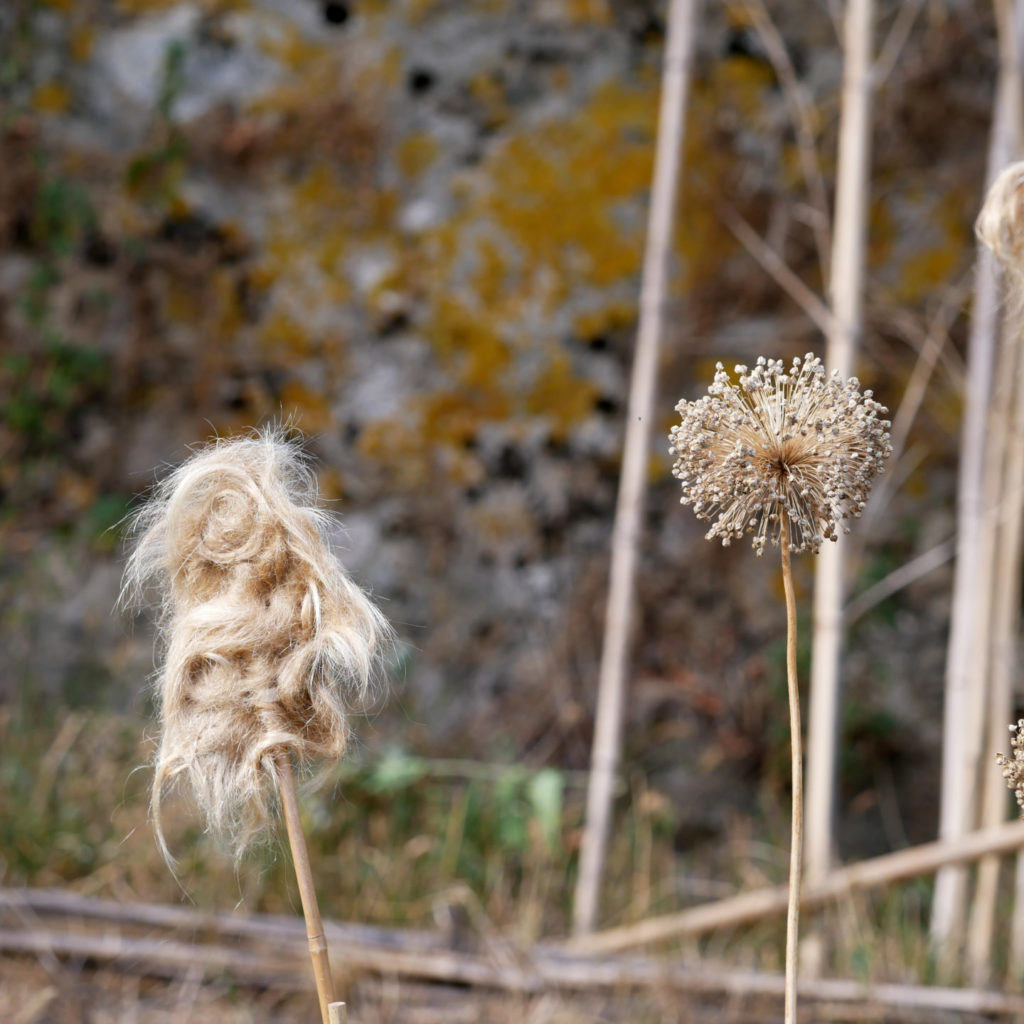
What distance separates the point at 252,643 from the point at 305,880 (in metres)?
0.12

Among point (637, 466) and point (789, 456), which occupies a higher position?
point (637, 466)

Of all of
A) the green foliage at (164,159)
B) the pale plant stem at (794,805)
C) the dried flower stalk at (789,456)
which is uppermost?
the green foliage at (164,159)

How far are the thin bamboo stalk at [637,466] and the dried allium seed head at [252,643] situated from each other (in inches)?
45.8

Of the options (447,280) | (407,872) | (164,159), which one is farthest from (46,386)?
(407,872)

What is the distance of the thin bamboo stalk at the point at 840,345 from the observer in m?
1.67

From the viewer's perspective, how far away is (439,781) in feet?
7.36

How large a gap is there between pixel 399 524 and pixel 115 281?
2.66 ft

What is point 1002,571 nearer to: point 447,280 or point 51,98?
point 447,280

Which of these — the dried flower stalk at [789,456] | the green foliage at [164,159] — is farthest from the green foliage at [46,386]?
the dried flower stalk at [789,456]

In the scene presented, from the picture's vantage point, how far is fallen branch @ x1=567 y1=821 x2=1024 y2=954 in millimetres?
1714

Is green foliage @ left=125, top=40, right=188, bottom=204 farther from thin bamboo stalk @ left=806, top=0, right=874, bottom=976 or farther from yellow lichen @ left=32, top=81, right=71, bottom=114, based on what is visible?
thin bamboo stalk @ left=806, top=0, right=874, bottom=976

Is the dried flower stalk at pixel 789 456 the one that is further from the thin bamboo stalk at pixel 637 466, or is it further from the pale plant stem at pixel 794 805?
the thin bamboo stalk at pixel 637 466

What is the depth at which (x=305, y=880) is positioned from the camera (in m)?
0.56

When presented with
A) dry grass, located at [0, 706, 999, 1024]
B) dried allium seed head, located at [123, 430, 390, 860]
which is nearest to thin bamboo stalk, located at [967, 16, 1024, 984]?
dry grass, located at [0, 706, 999, 1024]
